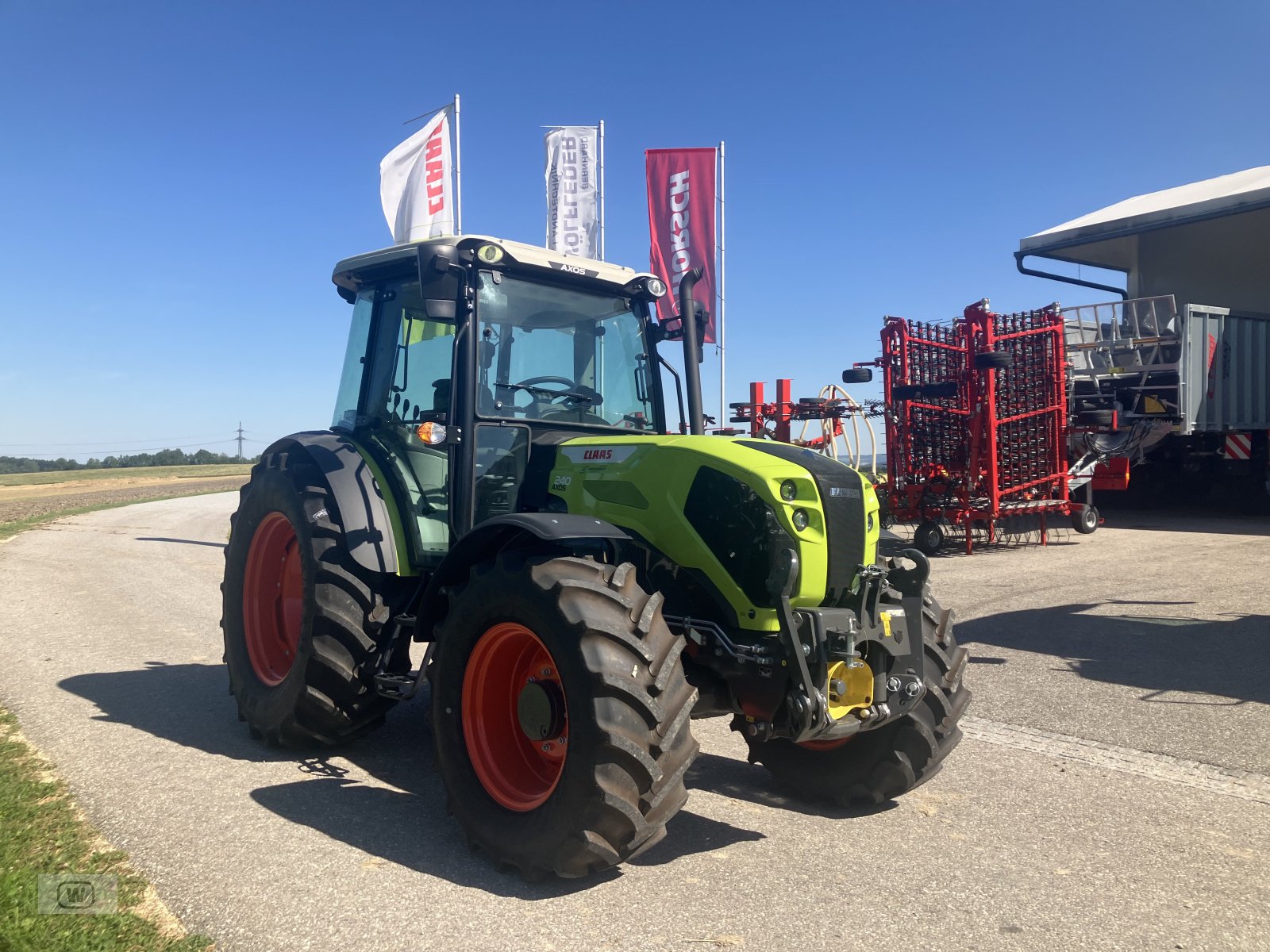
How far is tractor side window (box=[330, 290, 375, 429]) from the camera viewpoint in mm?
5527

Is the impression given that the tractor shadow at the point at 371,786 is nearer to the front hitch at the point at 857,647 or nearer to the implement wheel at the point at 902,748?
the implement wheel at the point at 902,748

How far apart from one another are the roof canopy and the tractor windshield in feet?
62.2

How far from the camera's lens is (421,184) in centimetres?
1534

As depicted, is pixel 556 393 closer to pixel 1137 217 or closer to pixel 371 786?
pixel 371 786

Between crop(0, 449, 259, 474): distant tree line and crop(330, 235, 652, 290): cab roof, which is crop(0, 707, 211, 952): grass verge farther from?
crop(0, 449, 259, 474): distant tree line

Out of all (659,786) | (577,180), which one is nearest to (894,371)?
(577,180)

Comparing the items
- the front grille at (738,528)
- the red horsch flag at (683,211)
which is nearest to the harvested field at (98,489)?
the red horsch flag at (683,211)

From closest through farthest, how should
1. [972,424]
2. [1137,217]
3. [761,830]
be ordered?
[761,830], [972,424], [1137,217]

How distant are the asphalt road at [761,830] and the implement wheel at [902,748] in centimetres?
13

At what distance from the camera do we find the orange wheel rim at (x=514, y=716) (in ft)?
12.0

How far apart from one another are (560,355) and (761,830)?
2.52 meters

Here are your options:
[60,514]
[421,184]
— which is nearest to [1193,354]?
[421,184]

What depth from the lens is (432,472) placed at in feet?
16.1

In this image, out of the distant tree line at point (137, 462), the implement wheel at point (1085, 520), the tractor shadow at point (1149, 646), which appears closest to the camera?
the tractor shadow at point (1149, 646)
